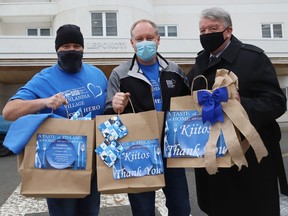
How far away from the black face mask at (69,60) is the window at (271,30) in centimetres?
1993

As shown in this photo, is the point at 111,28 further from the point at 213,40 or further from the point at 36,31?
the point at 213,40

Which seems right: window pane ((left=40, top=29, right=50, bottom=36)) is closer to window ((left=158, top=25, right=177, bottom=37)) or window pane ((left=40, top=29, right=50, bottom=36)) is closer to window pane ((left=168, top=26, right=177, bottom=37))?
window ((left=158, top=25, right=177, bottom=37))

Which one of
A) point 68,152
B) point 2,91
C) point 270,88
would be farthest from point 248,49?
point 2,91

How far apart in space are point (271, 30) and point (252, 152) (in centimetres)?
2017

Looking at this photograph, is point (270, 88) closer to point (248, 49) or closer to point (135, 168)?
point (248, 49)

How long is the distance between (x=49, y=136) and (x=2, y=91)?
17.6m

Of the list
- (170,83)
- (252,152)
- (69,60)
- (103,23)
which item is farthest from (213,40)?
(103,23)

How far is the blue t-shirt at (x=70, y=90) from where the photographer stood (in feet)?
7.43

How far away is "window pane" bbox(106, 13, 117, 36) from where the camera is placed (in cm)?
1766

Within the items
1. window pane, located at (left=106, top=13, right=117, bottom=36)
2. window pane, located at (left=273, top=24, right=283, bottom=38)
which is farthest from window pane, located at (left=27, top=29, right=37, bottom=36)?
window pane, located at (left=273, top=24, right=283, bottom=38)

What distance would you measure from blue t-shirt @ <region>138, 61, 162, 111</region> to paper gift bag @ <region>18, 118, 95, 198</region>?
61 cm

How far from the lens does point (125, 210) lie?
4.34 metres

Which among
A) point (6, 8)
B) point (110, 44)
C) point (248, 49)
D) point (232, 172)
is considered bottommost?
point (232, 172)

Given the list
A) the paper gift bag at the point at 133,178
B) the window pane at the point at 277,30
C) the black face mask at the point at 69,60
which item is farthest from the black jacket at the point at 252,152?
the window pane at the point at 277,30
